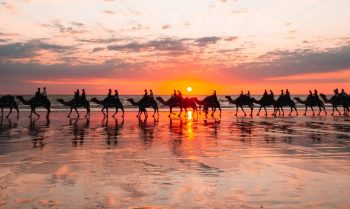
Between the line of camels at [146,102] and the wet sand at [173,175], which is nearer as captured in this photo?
the wet sand at [173,175]

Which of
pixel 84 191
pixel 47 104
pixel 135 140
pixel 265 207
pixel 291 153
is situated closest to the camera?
pixel 265 207

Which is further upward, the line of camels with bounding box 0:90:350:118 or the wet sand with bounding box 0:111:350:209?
the line of camels with bounding box 0:90:350:118

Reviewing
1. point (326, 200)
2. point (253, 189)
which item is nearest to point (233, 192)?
point (253, 189)

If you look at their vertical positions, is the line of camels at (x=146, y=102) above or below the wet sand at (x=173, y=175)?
above

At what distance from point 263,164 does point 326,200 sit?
3.67 metres

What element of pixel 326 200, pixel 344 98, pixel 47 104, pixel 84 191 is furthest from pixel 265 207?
pixel 344 98

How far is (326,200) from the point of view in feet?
22.7

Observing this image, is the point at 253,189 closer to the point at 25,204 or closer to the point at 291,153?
the point at 25,204

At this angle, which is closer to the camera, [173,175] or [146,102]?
[173,175]

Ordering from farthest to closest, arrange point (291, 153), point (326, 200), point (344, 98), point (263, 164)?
point (344, 98), point (291, 153), point (263, 164), point (326, 200)

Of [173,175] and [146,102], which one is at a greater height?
→ [146,102]

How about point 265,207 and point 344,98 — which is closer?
point 265,207

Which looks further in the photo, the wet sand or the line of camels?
the line of camels

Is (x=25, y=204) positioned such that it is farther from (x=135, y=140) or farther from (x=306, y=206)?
(x=135, y=140)
